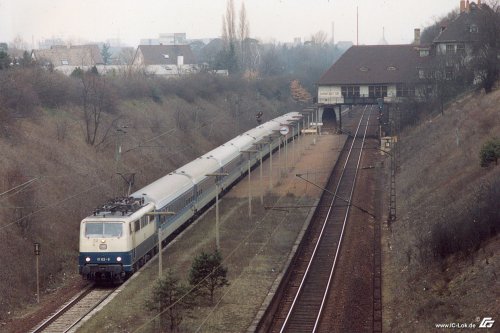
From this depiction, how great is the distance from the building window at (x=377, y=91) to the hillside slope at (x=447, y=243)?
3217cm

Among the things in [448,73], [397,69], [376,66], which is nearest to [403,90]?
[397,69]

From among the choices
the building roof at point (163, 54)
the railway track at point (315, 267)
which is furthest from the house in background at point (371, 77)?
the building roof at point (163, 54)

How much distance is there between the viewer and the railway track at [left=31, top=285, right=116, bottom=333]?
2241cm

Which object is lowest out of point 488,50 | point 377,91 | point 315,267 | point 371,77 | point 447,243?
point 315,267

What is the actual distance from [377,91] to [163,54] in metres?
50.4

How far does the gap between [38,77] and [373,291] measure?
102 feet

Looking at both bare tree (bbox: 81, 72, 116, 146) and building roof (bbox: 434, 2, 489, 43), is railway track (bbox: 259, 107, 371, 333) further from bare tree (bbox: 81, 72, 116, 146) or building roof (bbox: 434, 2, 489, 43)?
building roof (bbox: 434, 2, 489, 43)

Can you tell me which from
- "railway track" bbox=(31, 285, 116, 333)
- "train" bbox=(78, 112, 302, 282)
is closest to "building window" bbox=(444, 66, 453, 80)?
"train" bbox=(78, 112, 302, 282)

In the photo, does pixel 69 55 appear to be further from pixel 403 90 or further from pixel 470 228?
pixel 470 228

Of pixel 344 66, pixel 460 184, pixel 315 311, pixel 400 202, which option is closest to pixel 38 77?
pixel 400 202

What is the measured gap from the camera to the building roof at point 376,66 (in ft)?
250

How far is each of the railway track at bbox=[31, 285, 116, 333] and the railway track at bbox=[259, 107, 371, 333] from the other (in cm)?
573

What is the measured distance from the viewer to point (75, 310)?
79.2ft

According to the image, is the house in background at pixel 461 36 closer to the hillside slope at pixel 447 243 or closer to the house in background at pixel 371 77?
the house in background at pixel 371 77
